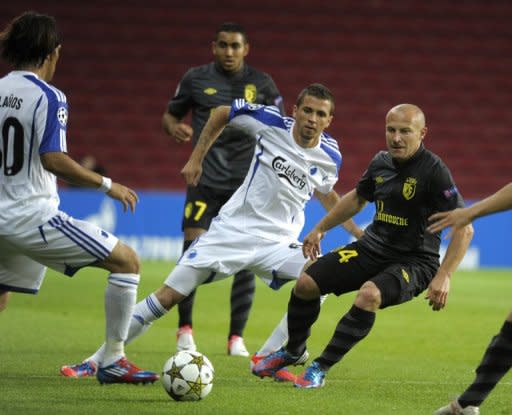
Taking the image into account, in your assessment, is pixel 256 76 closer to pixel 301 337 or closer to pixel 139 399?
pixel 301 337

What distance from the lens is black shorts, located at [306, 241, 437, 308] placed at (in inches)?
234

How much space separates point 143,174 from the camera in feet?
66.3

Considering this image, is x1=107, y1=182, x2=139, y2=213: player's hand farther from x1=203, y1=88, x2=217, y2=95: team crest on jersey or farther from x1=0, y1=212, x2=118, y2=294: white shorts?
x1=203, y1=88, x2=217, y2=95: team crest on jersey

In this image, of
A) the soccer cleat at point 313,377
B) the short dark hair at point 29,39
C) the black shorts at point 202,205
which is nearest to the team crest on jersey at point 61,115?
the short dark hair at point 29,39

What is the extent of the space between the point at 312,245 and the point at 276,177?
27.9 inches

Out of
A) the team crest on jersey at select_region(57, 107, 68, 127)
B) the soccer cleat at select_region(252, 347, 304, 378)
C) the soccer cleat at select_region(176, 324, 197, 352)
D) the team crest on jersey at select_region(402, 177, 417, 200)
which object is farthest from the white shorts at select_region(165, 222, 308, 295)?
the team crest on jersey at select_region(57, 107, 68, 127)

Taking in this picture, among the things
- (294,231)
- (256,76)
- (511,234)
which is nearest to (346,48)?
(511,234)

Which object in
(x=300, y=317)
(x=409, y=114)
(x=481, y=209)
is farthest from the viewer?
(x=300, y=317)

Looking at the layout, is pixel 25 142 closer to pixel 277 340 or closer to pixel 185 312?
pixel 277 340

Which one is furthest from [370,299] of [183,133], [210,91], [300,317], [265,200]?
[210,91]

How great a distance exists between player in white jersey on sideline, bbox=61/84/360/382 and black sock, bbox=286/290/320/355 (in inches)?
15.2

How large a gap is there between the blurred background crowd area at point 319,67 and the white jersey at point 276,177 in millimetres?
13354

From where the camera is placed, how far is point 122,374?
5.88m

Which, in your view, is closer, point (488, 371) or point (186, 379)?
point (488, 371)
